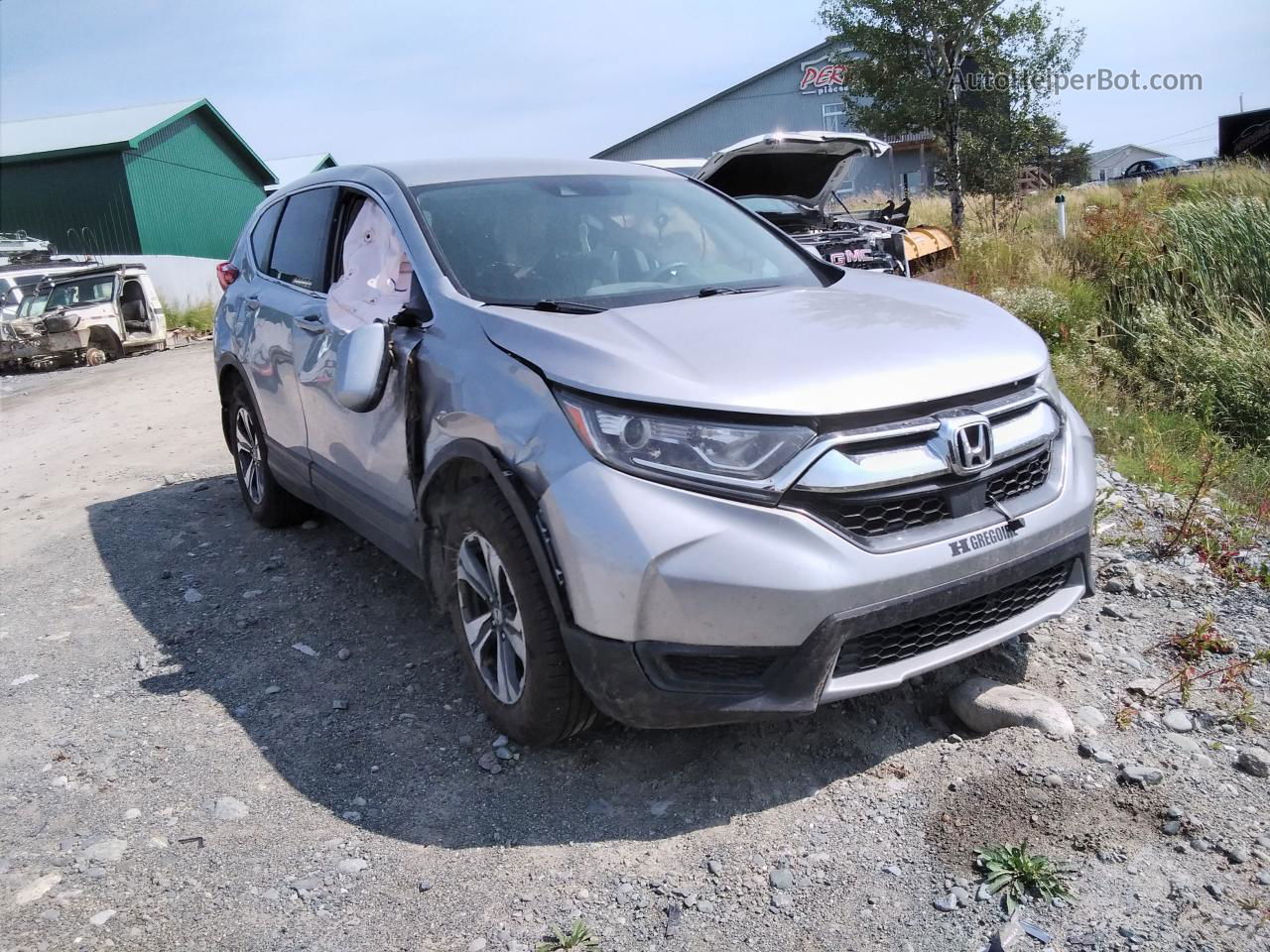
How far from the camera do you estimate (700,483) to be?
8.31 feet

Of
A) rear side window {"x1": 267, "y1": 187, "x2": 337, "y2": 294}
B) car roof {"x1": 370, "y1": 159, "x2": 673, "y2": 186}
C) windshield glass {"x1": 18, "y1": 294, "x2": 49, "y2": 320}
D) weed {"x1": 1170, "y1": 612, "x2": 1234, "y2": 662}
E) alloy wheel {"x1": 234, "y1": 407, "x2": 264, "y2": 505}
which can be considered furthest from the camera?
windshield glass {"x1": 18, "y1": 294, "x2": 49, "y2": 320}

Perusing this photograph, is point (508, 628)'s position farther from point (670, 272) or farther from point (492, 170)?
point (492, 170)

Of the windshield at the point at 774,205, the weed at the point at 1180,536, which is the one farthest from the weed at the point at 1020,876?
the windshield at the point at 774,205

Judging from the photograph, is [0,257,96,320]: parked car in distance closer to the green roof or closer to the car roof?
the green roof

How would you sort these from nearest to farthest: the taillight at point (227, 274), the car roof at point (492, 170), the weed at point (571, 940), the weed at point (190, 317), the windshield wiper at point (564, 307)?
the weed at point (571, 940) → the windshield wiper at point (564, 307) → the car roof at point (492, 170) → the taillight at point (227, 274) → the weed at point (190, 317)

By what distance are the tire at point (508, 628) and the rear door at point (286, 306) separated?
1.59 meters

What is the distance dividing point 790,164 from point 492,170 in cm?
690

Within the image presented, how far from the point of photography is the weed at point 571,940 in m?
2.37

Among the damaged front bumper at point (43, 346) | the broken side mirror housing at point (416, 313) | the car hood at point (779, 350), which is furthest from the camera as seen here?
the damaged front bumper at point (43, 346)

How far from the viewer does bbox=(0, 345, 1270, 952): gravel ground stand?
2.46 m

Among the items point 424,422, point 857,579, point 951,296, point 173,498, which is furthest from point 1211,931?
point 173,498

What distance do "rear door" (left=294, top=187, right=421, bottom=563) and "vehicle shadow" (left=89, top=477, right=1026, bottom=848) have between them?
1.59 feet

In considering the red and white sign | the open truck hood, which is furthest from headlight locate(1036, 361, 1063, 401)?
the red and white sign

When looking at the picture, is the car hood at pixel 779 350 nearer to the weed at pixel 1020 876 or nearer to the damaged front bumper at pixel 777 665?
the damaged front bumper at pixel 777 665
